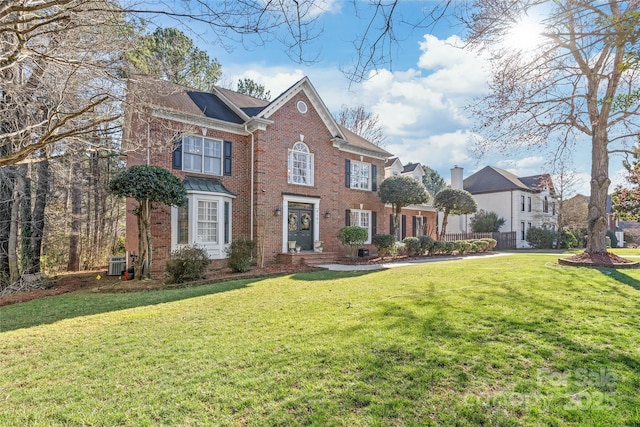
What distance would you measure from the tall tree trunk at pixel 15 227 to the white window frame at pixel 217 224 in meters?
4.96

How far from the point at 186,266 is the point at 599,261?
12855 millimetres

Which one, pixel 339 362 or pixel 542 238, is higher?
pixel 542 238

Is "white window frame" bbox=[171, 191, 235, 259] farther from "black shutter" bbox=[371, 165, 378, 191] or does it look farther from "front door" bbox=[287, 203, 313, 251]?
"black shutter" bbox=[371, 165, 378, 191]

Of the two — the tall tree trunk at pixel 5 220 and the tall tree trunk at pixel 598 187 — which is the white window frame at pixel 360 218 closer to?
the tall tree trunk at pixel 598 187

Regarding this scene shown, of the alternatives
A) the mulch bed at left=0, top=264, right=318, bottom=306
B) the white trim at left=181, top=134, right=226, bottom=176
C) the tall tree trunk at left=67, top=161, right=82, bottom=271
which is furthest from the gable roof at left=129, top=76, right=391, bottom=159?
the tall tree trunk at left=67, top=161, right=82, bottom=271

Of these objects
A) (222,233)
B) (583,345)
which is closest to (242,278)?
(222,233)

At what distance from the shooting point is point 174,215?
12.1 meters

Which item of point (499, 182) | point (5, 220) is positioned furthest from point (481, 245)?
point (5, 220)

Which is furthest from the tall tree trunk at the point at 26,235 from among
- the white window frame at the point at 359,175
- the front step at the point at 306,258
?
the white window frame at the point at 359,175

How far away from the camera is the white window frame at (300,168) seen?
49.4ft

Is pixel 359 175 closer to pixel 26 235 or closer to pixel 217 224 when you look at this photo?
pixel 217 224

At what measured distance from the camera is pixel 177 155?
12430mm

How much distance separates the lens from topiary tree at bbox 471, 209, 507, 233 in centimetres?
2800

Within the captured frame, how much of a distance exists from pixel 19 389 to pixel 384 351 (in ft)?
12.7
